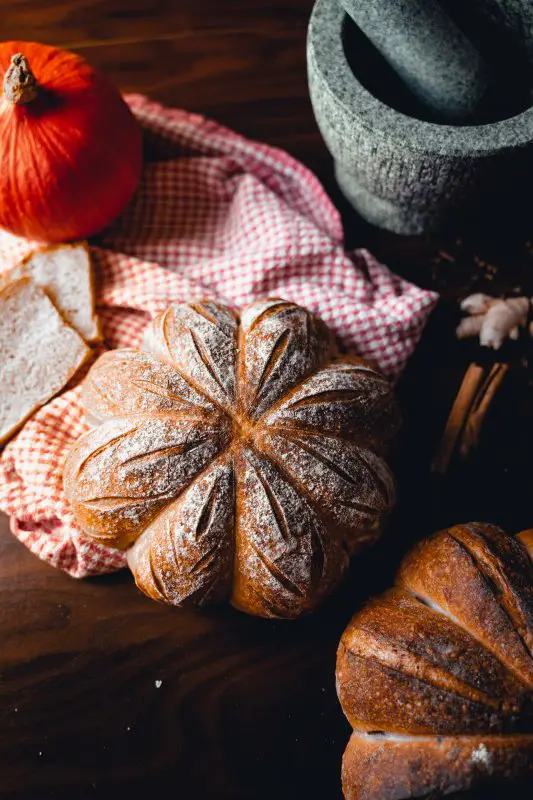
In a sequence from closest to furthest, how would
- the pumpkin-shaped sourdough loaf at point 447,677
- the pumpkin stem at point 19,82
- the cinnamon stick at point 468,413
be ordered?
the pumpkin-shaped sourdough loaf at point 447,677 → the pumpkin stem at point 19,82 → the cinnamon stick at point 468,413

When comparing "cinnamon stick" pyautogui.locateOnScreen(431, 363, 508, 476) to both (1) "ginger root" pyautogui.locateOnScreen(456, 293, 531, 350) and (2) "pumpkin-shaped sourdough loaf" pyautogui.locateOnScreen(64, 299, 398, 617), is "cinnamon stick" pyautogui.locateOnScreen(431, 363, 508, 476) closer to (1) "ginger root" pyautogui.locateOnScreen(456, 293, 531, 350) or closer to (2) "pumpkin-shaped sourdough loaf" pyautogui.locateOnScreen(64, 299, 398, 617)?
(1) "ginger root" pyautogui.locateOnScreen(456, 293, 531, 350)

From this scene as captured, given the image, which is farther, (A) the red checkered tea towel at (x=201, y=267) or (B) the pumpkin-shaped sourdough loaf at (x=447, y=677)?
(A) the red checkered tea towel at (x=201, y=267)

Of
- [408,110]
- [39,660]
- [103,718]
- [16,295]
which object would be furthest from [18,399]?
[408,110]

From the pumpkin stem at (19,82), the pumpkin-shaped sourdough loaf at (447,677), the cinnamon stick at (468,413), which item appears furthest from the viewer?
the cinnamon stick at (468,413)

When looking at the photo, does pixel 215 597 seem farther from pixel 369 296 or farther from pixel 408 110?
pixel 408 110

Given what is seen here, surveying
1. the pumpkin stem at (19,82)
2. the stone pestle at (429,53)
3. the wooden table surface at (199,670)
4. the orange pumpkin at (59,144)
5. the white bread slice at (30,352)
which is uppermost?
the stone pestle at (429,53)

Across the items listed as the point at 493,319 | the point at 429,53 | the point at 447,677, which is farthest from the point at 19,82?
the point at 447,677

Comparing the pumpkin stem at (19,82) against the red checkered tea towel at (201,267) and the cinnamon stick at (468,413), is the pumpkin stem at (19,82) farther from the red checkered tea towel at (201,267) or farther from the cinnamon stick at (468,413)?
the cinnamon stick at (468,413)

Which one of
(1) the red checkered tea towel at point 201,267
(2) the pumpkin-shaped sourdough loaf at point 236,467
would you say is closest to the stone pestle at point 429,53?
(1) the red checkered tea towel at point 201,267
